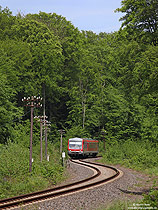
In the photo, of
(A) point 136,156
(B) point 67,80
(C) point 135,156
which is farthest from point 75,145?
(B) point 67,80

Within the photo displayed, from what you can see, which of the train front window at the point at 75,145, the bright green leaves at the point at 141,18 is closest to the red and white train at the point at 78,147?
the train front window at the point at 75,145

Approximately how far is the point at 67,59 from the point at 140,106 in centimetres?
1545

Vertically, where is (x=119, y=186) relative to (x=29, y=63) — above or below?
below

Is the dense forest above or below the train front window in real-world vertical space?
above

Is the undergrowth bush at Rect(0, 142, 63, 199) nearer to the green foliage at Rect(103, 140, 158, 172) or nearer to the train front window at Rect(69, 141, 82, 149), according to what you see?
the green foliage at Rect(103, 140, 158, 172)

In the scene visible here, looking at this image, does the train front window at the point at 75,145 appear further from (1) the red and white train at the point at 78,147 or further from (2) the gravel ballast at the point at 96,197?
(2) the gravel ballast at the point at 96,197

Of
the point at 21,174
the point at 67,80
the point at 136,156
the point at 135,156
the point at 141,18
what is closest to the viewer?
the point at 21,174

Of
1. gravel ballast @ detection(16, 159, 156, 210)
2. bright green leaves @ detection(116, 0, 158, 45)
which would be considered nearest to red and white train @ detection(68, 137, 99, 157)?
bright green leaves @ detection(116, 0, 158, 45)

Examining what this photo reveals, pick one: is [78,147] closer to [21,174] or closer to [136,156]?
[136,156]

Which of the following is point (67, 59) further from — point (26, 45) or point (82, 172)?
point (82, 172)

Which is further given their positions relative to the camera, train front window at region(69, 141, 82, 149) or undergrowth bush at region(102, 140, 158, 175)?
train front window at region(69, 141, 82, 149)

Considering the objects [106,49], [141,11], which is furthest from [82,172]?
[106,49]

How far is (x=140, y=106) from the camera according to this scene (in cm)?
5562

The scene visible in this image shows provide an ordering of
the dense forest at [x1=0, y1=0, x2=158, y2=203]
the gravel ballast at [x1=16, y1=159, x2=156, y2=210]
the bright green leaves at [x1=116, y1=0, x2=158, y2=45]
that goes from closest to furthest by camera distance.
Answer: the gravel ballast at [x1=16, y1=159, x2=156, y2=210], the bright green leaves at [x1=116, y1=0, x2=158, y2=45], the dense forest at [x1=0, y1=0, x2=158, y2=203]
